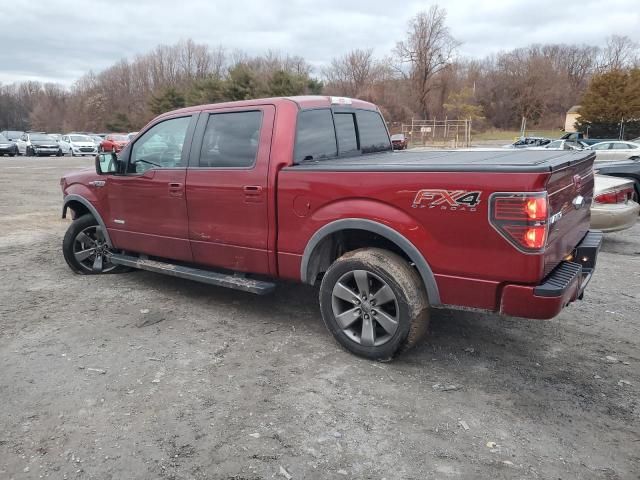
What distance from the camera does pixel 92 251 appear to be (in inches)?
238

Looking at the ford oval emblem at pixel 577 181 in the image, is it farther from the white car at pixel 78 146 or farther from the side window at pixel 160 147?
the white car at pixel 78 146

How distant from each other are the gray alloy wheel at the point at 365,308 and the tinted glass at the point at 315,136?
1155 millimetres

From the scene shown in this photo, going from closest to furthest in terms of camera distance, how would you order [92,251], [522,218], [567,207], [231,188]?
[522,218] < [567,207] < [231,188] < [92,251]

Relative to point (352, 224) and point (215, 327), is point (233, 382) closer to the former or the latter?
point (215, 327)

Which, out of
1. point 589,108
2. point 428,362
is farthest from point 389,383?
point 589,108

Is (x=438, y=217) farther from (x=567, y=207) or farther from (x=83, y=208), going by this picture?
(x=83, y=208)

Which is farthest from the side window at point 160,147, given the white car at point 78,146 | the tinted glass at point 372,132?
the white car at point 78,146

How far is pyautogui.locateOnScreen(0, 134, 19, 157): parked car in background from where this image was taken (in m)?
33.3

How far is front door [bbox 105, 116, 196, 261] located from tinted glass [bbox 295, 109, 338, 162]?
1.18 metres

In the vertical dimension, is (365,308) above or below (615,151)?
below

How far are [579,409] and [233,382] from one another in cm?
223

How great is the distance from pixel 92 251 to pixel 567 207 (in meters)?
5.12

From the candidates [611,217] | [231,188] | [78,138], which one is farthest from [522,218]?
[78,138]

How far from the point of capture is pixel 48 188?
15.2 meters
